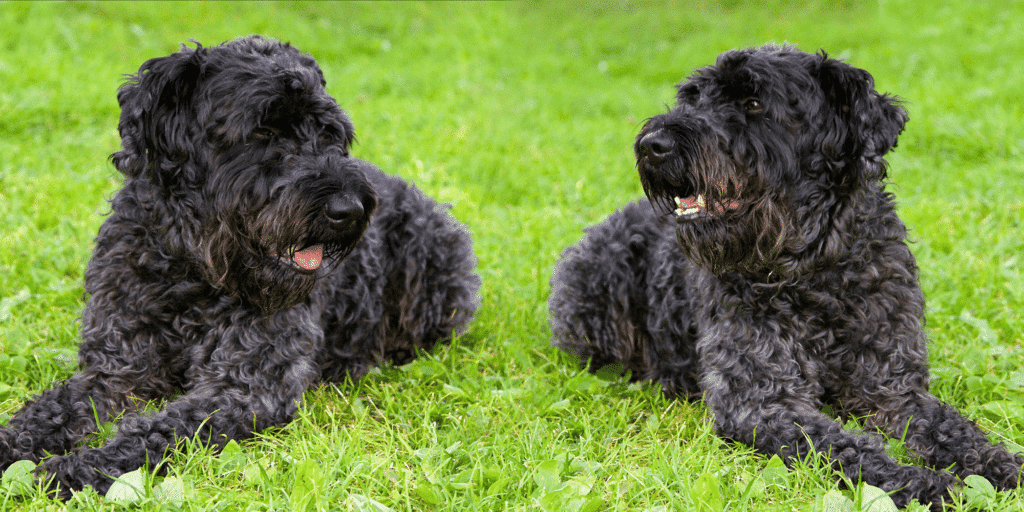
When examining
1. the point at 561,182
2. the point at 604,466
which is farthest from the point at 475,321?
the point at 561,182

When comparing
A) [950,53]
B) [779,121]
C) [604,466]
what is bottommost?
[604,466]

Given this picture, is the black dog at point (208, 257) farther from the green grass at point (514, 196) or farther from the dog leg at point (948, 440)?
the dog leg at point (948, 440)

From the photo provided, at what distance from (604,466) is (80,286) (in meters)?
3.65

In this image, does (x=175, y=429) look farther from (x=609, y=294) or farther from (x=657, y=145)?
(x=609, y=294)

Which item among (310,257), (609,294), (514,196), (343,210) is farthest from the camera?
(514,196)

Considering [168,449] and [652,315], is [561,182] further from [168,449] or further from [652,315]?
[168,449]

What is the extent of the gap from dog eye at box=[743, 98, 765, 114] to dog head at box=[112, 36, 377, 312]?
1772 millimetres

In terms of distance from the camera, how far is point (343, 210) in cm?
362

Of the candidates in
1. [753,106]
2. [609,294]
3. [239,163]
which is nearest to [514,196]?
[609,294]

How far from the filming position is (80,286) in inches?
206

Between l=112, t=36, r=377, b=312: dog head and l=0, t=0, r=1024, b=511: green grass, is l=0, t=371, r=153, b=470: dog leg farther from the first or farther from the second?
l=112, t=36, r=377, b=312: dog head

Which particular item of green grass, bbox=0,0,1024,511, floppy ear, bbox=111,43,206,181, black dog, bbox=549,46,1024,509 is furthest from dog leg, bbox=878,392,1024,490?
floppy ear, bbox=111,43,206,181

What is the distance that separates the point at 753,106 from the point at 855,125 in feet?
1.48

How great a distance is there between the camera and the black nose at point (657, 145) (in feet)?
11.8
